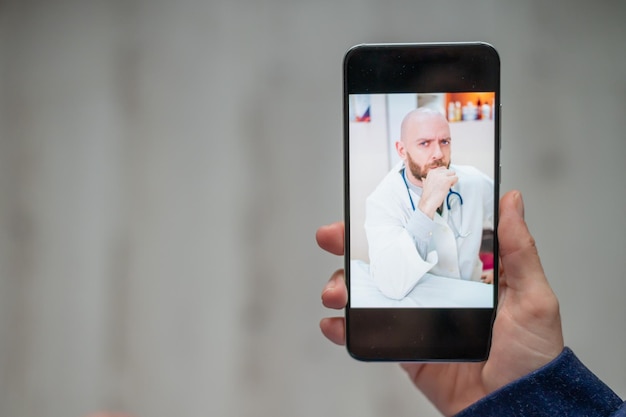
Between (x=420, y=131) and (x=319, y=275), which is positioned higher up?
(x=420, y=131)

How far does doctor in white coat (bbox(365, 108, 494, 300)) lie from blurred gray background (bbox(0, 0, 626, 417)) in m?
0.20

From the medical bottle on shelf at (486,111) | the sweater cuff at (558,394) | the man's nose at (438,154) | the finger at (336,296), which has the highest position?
the medical bottle on shelf at (486,111)

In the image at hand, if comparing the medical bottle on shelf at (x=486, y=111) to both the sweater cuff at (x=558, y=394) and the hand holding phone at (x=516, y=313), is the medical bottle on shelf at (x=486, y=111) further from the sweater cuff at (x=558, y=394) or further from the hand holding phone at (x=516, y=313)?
the sweater cuff at (x=558, y=394)

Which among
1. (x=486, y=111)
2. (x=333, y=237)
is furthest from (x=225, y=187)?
(x=486, y=111)

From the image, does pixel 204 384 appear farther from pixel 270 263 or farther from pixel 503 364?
pixel 503 364

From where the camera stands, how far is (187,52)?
0.62m

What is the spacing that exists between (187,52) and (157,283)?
0.27 m

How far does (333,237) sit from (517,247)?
144 millimetres

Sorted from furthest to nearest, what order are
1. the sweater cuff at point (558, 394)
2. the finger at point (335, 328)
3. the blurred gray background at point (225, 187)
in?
the blurred gray background at point (225, 187)
the finger at point (335, 328)
the sweater cuff at point (558, 394)

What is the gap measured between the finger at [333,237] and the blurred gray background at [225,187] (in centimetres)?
15

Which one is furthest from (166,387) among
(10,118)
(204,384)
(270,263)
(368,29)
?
(368,29)

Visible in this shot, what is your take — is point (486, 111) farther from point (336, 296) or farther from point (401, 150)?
point (336, 296)

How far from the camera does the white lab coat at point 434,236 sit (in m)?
0.42

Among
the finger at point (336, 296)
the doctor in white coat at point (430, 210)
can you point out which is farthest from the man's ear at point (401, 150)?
the finger at point (336, 296)
